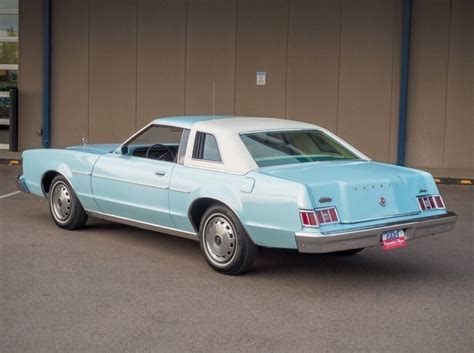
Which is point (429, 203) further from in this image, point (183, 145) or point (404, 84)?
point (404, 84)

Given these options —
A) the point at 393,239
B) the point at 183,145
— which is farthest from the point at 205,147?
the point at 393,239

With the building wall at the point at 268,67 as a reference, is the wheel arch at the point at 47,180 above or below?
below

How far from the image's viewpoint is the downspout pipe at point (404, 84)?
16.5m

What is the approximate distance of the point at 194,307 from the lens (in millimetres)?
6672

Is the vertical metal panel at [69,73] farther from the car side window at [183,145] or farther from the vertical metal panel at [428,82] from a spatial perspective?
the car side window at [183,145]

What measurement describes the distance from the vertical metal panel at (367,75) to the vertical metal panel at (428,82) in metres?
0.48

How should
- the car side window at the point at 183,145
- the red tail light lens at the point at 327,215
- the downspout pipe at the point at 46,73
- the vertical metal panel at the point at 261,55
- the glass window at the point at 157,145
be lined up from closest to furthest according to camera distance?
1. the red tail light lens at the point at 327,215
2. the car side window at the point at 183,145
3. the glass window at the point at 157,145
4. the vertical metal panel at the point at 261,55
5. the downspout pipe at the point at 46,73

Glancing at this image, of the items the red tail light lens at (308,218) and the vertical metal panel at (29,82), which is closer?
the red tail light lens at (308,218)

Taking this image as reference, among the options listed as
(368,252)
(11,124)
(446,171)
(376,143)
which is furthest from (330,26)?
(368,252)

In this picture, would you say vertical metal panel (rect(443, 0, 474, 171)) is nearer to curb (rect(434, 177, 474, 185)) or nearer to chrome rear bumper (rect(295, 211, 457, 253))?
curb (rect(434, 177, 474, 185))

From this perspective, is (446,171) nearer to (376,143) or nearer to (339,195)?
(376,143)

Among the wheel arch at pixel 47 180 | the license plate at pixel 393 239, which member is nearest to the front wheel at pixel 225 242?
the license plate at pixel 393 239

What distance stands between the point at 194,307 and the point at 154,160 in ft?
7.96

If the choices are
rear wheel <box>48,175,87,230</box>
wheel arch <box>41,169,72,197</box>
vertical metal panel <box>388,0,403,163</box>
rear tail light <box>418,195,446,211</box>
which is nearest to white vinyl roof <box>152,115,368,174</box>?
rear tail light <box>418,195,446,211</box>
